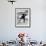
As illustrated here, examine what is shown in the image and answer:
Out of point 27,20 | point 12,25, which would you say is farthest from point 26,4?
point 12,25

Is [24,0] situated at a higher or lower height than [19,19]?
higher

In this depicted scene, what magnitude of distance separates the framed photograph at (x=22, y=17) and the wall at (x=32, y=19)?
118mm

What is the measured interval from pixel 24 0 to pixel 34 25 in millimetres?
1055

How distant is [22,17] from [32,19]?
1.32 feet

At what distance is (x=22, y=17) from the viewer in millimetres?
5375

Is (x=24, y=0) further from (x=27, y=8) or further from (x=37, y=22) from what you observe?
(x=37, y=22)

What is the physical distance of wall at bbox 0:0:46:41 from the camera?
5336 millimetres

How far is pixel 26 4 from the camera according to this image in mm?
5336

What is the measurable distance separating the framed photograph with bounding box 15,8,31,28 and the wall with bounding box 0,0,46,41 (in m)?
0.12

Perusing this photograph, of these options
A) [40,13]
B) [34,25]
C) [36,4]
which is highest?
[36,4]

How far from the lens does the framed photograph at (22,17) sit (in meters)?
5.34

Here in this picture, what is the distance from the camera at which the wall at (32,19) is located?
5.34 metres

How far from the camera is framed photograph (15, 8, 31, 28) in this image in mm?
5344

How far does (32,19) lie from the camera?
5.34 m
